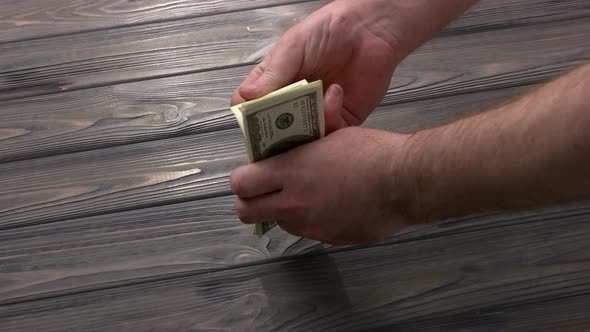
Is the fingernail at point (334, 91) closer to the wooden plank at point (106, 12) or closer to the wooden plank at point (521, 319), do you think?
the wooden plank at point (521, 319)

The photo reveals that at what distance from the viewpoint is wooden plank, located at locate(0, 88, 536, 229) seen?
100cm

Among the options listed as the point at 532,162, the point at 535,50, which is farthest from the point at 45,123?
the point at 535,50

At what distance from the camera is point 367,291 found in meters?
0.87

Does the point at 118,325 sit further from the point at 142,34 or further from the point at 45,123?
the point at 142,34

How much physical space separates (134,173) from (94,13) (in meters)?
0.52

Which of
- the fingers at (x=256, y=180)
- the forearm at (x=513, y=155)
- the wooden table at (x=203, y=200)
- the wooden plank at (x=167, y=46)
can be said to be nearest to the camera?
the forearm at (x=513, y=155)

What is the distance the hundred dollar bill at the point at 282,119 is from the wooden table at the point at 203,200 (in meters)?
0.23

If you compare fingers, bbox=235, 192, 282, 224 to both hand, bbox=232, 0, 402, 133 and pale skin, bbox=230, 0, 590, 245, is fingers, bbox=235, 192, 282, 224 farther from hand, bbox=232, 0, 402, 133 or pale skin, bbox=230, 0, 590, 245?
hand, bbox=232, 0, 402, 133

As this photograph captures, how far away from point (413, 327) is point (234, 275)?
305mm

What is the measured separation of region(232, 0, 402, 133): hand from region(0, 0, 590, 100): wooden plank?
32cm

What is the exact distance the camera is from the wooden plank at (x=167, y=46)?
1.20 meters

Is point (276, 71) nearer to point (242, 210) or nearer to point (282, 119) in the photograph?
point (282, 119)

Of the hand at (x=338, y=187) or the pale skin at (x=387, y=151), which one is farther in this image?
the hand at (x=338, y=187)

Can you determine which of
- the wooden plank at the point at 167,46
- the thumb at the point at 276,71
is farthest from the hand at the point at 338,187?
the wooden plank at the point at 167,46
